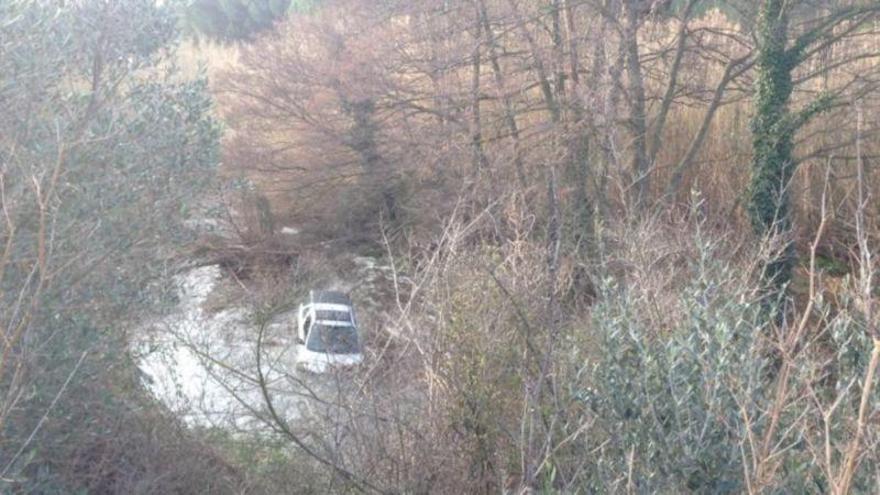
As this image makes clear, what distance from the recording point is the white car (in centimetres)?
671

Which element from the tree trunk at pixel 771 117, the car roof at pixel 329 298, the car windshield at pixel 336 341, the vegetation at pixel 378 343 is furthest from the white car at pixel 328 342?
the tree trunk at pixel 771 117

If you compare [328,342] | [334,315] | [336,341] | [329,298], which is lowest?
[329,298]

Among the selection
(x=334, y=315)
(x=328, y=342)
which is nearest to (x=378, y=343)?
(x=328, y=342)

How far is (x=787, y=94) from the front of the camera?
14.8 meters

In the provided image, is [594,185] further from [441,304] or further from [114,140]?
[114,140]

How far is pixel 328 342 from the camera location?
21.9 ft

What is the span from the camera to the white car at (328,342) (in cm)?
671

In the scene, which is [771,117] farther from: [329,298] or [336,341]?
[336,341]

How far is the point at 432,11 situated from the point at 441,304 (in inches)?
427

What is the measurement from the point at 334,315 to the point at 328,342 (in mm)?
4006

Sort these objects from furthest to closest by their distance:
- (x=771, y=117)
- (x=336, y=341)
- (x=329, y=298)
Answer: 1. (x=771, y=117)
2. (x=329, y=298)
3. (x=336, y=341)

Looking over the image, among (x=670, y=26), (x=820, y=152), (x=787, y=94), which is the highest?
(x=670, y=26)

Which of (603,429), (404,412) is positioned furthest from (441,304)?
(603,429)

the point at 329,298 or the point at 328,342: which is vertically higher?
the point at 328,342
